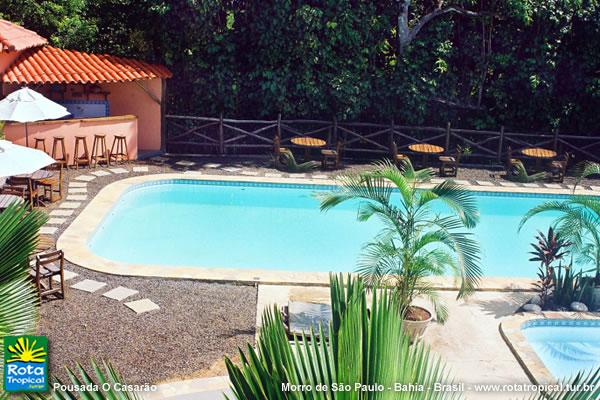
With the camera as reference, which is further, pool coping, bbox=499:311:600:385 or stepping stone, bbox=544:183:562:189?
stepping stone, bbox=544:183:562:189

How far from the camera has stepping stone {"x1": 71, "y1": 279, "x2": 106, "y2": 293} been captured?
1059 centimetres

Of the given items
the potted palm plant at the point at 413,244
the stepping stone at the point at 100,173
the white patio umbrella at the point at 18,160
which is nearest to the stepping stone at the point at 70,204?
the stepping stone at the point at 100,173

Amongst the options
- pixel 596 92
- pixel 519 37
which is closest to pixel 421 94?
pixel 519 37

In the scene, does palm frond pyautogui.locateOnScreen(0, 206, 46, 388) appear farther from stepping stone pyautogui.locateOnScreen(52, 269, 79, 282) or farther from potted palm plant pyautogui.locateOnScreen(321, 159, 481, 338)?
stepping stone pyautogui.locateOnScreen(52, 269, 79, 282)

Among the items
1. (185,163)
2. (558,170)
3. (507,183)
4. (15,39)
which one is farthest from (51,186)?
(558,170)

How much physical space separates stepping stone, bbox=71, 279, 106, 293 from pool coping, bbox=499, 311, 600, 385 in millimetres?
5974

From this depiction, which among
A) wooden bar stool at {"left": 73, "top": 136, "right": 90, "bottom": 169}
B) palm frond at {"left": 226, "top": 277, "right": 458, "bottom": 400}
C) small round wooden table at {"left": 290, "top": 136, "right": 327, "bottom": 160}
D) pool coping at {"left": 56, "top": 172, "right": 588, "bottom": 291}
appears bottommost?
pool coping at {"left": 56, "top": 172, "right": 588, "bottom": 291}

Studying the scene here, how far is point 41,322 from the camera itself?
9.30 metres

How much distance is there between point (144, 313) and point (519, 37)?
16.1 metres

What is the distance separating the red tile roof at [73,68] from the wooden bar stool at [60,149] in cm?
150

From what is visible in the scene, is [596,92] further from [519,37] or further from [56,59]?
[56,59]

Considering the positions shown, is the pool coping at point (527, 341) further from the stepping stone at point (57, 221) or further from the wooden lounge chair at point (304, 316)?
the stepping stone at point (57, 221)

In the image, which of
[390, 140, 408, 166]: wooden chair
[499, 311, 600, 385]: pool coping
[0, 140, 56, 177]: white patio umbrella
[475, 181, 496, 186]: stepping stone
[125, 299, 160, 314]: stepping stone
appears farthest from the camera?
[390, 140, 408, 166]: wooden chair

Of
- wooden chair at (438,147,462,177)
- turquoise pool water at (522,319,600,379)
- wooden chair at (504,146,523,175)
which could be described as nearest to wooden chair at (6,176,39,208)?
turquoise pool water at (522,319,600,379)
